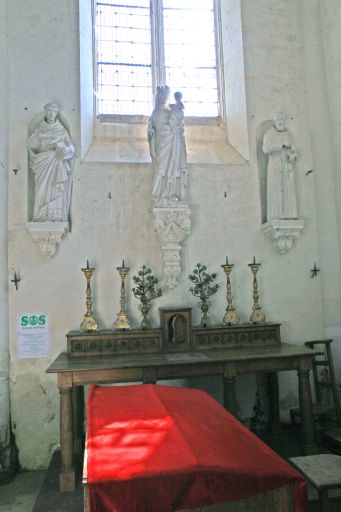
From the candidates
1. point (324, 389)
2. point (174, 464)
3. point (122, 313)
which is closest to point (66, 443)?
point (122, 313)

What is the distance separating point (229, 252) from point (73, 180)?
197 cm

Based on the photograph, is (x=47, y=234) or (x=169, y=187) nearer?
(x=47, y=234)

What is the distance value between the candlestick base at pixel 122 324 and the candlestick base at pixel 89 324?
0.70ft

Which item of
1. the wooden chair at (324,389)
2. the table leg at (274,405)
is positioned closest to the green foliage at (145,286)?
the table leg at (274,405)

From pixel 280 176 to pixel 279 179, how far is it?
0.04 m

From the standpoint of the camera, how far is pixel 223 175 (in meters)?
5.35

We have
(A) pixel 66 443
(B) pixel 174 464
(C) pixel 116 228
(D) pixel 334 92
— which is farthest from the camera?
(D) pixel 334 92

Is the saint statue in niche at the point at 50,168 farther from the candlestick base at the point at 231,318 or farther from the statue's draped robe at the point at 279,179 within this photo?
the statue's draped robe at the point at 279,179

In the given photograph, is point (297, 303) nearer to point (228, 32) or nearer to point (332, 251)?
point (332, 251)

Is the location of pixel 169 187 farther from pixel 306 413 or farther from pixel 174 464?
pixel 174 464

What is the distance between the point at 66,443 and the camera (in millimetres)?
3707

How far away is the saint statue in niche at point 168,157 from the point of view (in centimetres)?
497

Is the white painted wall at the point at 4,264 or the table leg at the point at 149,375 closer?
the table leg at the point at 149,375

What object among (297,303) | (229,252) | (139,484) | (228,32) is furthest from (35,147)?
(139,484)
